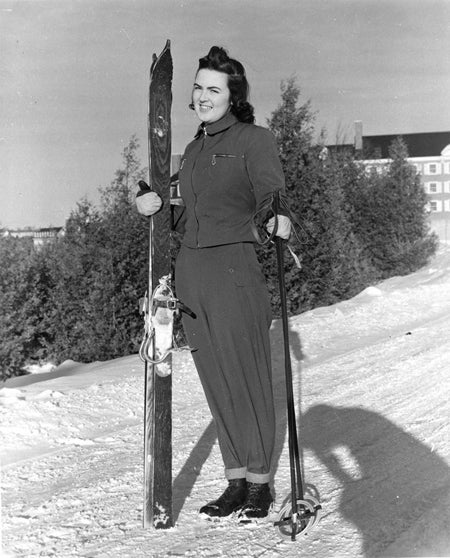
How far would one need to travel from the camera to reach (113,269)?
12438 millimetres

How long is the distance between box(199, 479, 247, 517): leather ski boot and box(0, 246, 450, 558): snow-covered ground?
0.07 meters

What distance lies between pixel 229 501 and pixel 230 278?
3.15 feet

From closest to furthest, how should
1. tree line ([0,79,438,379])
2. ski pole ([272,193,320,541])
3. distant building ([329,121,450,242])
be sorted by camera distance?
Result: ski pole ([272,193,320,541])
tree line ([0,79,438,379])
distant building ([329,121,450,242])

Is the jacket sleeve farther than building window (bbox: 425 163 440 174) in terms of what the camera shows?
No

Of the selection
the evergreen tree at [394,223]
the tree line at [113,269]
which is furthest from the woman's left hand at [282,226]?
the evergreen tree at [394,223]

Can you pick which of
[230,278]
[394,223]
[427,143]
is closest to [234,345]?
[230,278]

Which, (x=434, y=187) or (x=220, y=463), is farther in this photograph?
(x=434, y=187)

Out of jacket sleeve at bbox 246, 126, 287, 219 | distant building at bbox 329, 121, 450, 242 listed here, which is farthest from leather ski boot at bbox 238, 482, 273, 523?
distant building at bbox 329, 121, 450, 242

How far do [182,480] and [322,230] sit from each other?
415 inches

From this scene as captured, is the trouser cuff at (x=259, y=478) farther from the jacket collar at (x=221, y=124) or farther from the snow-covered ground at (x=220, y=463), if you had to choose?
the jacket collar at (x=221, y=124)

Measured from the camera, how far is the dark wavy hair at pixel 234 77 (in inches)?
131

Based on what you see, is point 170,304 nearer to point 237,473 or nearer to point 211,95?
point 237,473

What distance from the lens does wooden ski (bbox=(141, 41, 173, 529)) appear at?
10.6ft

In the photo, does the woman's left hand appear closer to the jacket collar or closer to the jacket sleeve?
the jacket sleeve
